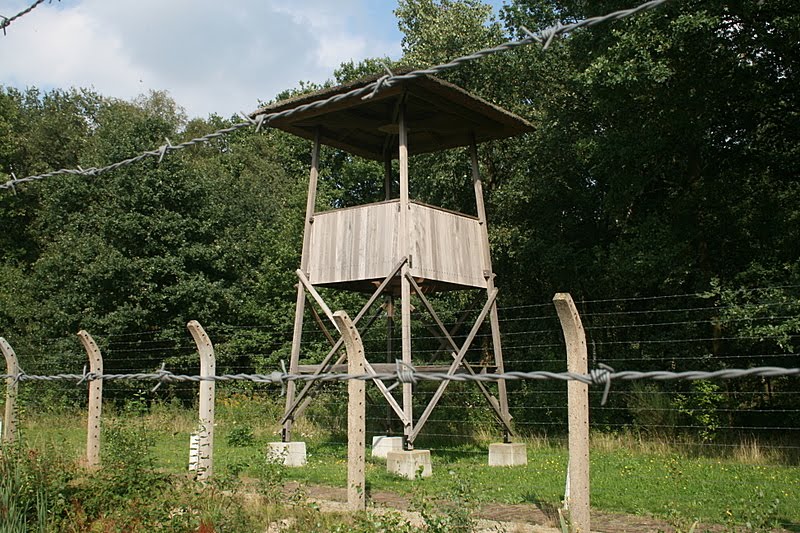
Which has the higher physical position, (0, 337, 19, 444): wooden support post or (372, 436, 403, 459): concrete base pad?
(0, 337, 19, 444): wooden support post

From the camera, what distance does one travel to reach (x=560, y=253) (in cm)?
1958

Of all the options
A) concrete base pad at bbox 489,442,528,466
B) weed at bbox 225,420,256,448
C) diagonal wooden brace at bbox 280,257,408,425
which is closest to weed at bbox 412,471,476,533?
diagonal wooden brace at bbox 280,257,408,425

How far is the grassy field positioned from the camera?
802 centimetres

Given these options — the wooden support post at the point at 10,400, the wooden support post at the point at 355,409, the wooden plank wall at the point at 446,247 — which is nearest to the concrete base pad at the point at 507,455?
the wooden plank wall at the point at 446,247

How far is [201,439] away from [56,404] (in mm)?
11828

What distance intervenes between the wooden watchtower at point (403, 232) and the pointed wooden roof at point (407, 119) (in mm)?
19

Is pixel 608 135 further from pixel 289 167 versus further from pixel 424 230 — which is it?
pixel 289 167

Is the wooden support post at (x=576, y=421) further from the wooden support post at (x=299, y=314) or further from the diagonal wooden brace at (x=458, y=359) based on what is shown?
the wooden support post at (x=299, y=314)

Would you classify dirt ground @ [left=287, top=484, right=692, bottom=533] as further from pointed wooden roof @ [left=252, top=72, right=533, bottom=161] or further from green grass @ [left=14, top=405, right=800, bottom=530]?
pointed wooden roof @ [left=252, top=72, right=533, bottom=161]

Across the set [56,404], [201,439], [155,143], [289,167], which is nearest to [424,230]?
[201,439]

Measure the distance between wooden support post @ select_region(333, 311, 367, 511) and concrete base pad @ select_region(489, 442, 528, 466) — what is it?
599cm

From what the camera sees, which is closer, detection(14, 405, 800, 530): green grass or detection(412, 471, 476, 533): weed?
detection(412, 471, 476, 533): weed

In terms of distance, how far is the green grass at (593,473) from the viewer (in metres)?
8.20

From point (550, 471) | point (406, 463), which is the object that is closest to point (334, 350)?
point (406, 463)
